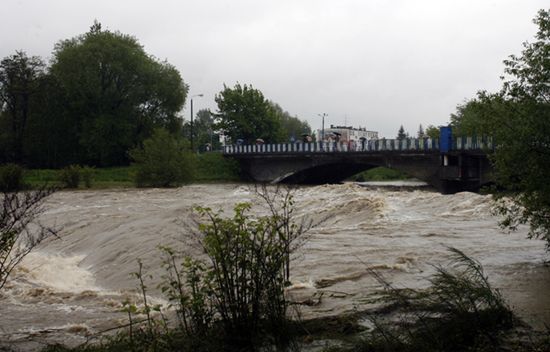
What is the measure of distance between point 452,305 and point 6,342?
6.69 metres

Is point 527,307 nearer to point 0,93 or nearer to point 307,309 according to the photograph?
point 307,309

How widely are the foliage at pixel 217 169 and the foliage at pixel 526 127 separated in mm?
55287

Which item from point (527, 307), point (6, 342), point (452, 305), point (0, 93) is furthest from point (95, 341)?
point (0, 93)

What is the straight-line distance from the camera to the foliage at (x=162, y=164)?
55.9 metres

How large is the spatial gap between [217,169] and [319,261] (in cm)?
5498

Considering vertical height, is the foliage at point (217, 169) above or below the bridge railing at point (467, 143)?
below

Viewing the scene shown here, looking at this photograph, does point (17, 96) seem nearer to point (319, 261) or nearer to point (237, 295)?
point (319, 261)

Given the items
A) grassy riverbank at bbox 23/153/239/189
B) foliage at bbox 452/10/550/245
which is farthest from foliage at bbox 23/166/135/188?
foliage at bbox 452/10/550/245

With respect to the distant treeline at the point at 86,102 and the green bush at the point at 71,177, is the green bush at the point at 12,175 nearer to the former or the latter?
the green bush at the point at 71,177

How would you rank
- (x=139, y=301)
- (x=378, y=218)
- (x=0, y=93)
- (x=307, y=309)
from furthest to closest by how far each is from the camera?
(x=0, y=93)
(x=378, y=218)
(x=139, y=301)
(x=307, y=309)

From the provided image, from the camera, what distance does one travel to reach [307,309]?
982cm

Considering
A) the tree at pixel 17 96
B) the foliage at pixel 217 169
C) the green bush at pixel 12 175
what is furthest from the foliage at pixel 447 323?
the tree at pixel 17 96

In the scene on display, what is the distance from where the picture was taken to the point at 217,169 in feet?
227

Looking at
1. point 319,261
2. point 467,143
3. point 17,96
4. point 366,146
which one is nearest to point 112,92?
point 17,96
